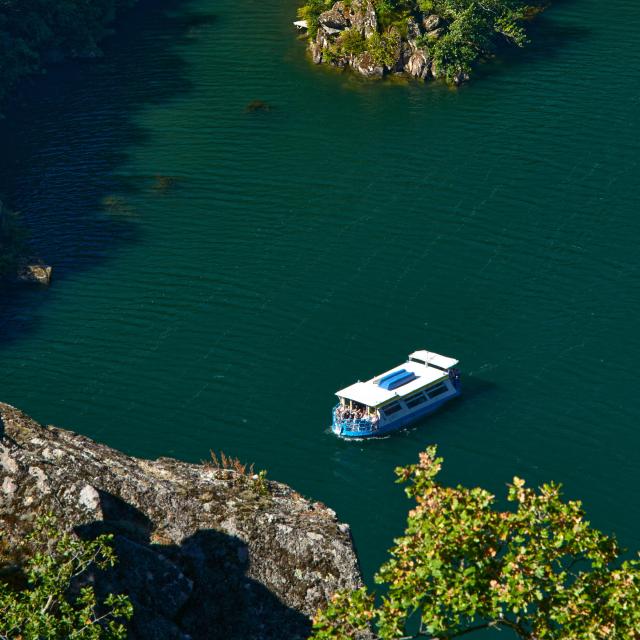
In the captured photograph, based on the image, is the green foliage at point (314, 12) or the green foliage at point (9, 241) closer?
the green foliage at point (9, 241)

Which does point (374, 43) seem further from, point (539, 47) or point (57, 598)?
point (57, 598)

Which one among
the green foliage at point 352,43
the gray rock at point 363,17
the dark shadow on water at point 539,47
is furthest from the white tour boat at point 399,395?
the gray rock at point 363,17

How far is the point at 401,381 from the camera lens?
273 ft

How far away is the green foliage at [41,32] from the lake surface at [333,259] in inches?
Result: 127

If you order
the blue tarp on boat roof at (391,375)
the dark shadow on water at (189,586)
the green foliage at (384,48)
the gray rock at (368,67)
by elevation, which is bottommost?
the blue tarp on boat roof at (391,375)

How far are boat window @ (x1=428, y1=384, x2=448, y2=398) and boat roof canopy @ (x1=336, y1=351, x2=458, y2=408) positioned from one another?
877 millimetres

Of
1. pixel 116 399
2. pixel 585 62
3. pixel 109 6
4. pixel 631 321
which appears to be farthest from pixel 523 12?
pixel 116 399

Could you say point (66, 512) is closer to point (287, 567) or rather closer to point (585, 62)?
point (287, 567)

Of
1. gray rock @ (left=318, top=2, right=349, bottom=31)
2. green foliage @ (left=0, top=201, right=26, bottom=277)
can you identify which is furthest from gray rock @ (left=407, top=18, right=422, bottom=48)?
green foliage @ (left=0, top=201, right=26, bottom=277)

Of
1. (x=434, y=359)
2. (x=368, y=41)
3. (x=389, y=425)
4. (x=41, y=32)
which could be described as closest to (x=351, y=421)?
(x=389, y=425)

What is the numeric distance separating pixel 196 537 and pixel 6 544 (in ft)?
15.5

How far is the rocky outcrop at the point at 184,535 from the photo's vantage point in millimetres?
25562

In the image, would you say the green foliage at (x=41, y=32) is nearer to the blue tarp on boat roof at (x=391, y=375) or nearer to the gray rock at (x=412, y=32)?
the gray rock at (x=412, y=32)

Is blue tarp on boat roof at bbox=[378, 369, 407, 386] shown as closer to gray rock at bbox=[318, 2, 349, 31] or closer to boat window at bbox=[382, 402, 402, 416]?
boat window at bbox=[382, 402, 402, 416]
